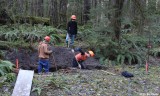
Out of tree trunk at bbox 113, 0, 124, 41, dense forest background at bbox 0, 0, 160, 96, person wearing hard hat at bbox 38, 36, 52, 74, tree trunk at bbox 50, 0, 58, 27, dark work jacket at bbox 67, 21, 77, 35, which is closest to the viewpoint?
A: dense forest background at bbox 0, 0, 160, 96

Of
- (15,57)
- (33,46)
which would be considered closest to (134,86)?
(15,57)

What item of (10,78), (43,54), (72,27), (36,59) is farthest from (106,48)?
(10,78)

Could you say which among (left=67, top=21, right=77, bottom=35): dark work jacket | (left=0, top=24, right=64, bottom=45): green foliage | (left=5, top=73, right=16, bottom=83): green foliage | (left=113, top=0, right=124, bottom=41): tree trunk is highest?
(left=113, top=0, right=124, bottom=41): tree trunk

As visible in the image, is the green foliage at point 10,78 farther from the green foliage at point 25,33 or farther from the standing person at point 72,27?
the standing person at point 72,27

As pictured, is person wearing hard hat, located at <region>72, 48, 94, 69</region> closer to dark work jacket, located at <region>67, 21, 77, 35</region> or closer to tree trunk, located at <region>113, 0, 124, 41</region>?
tree trunk, located at <region>113, 0, 124, 41</region>

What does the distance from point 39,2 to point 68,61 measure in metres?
20.7

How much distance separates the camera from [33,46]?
57.4ft

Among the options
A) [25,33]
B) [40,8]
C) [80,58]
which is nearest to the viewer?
[80,58]

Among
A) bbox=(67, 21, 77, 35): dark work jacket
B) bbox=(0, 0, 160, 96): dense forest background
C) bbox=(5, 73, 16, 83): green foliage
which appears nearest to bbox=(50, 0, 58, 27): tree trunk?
bbox=(0, 0, 160, 96): dense forest background

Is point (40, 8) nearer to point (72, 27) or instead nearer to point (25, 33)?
point (25, 33)

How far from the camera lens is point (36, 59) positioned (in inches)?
627

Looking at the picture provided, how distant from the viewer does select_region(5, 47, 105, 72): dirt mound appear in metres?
15.0

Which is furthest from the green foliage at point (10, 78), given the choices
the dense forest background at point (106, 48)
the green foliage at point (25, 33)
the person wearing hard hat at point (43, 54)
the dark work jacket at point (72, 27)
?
the dark work jacket at point (72, 27)

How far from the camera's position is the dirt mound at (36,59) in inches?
592
